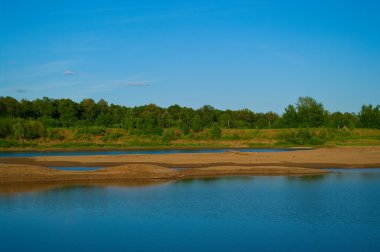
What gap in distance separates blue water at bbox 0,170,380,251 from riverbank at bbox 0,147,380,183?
4.20m

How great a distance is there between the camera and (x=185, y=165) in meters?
41.4

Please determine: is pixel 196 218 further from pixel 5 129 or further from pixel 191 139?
pixel 5 129

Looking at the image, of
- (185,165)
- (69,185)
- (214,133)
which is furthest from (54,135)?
(69,185)

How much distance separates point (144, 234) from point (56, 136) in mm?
60737

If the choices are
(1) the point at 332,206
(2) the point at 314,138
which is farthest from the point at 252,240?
(2) the point at 314,138

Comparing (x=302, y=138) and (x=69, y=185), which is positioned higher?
(x=302, y=138)

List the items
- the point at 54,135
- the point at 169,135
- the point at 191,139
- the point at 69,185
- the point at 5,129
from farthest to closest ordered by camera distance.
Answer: the point at 191,139
the point at 169,135
the point at 54,135
the point at 5,129
the point at 69,185

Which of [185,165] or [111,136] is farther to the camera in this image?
[111,136]

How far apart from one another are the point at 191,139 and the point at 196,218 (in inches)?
2273

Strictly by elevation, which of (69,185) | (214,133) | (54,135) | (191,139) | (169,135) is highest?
(54,135)

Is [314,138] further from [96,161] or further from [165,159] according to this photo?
[96,161]

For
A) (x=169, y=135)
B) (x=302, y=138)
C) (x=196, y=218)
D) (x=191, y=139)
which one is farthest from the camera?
(x=191, y=139)

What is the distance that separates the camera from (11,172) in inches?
1329

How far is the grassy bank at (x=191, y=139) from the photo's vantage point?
68.8 m
